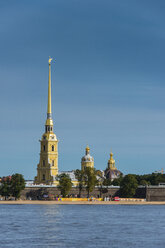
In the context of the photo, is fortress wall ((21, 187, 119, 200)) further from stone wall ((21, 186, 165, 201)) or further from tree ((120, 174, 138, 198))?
tree ((120, 174, 138, 198))

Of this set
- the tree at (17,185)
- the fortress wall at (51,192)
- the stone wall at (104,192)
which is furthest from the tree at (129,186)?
the tree at (17,185)

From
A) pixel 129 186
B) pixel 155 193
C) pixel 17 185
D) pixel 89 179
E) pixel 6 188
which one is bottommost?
pixel 6 188

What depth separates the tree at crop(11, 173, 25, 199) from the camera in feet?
494

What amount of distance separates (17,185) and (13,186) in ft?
4.29

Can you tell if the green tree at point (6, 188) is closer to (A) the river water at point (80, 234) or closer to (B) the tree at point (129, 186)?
(B) the tree at point (129, 186)

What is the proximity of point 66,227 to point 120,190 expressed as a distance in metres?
111

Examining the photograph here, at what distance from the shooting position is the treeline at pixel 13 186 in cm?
15075

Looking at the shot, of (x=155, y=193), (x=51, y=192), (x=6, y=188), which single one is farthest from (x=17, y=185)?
(x=155, y=193)

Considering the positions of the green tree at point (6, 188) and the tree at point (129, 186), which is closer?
the green tree at point (6, 188)

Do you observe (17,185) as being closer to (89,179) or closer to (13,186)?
(13,186)

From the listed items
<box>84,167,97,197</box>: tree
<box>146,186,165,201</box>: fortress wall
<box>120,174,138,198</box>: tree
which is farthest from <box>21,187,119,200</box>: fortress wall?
<box>84,167,97,197</box>: tree

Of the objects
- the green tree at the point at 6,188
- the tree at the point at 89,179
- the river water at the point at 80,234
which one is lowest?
the river water at the point at 80,234

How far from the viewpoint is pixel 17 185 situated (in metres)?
151

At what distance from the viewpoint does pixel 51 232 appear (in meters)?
60.0
